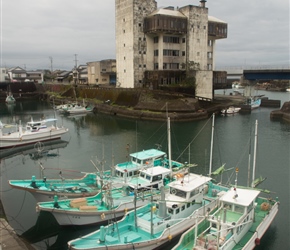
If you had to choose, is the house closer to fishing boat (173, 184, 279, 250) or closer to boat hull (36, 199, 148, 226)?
boat hull (36, 199, 148, 226)

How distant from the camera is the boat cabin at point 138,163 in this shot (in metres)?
20.6

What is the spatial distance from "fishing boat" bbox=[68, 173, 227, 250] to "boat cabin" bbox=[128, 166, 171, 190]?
193cm

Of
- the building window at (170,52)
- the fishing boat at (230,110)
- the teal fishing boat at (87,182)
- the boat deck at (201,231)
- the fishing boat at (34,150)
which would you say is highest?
the building window at (170,52)

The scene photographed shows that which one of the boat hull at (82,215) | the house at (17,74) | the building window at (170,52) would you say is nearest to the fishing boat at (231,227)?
the boat hull at (82,215)

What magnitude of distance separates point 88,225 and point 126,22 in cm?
→ 5090

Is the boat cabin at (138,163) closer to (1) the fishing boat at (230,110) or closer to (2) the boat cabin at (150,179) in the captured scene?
(2) the boat cabin at (150,179)

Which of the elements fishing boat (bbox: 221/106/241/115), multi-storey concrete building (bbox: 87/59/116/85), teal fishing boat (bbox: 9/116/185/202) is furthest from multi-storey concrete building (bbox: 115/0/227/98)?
teal fishing boat (bbox: 9/116/185/202)

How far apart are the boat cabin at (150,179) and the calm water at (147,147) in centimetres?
275

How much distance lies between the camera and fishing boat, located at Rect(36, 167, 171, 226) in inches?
652

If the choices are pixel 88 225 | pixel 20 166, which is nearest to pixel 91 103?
pixel 20 166

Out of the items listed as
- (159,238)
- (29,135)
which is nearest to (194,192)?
(159,238)

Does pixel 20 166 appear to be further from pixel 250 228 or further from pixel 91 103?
pixel 91 103

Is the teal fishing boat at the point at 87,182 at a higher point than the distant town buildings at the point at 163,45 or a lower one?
lower

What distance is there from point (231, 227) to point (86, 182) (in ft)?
37.4
